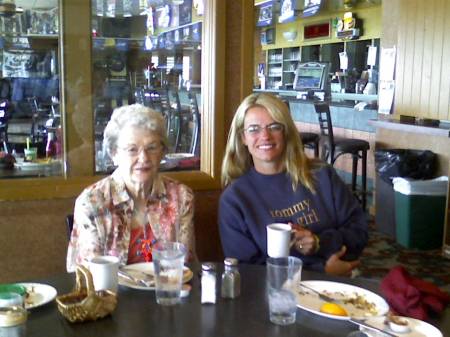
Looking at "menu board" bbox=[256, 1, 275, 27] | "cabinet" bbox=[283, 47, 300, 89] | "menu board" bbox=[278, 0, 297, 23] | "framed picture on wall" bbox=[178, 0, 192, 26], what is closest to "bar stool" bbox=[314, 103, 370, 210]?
"framed picture on wall" bbox=[178, 0, 192, 26]

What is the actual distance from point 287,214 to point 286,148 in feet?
0.89

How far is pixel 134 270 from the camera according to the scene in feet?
5.86

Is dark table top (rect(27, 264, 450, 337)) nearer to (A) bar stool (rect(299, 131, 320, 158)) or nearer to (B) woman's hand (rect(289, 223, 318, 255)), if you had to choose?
(B) woman's hand (rect(289, 223, 318, 255))

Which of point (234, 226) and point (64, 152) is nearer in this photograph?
point (234, 226)

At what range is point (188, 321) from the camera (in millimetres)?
1442

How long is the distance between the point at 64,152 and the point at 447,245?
348 cm

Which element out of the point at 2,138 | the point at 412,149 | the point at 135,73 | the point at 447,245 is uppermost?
the point at 135,73

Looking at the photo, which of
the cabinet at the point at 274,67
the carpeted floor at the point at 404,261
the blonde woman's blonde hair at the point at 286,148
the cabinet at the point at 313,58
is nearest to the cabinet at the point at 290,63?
the cabinet at the point at 313,58

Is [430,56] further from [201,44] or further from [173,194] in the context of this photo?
[173,194]

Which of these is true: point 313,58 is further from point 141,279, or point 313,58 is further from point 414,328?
point 414,328

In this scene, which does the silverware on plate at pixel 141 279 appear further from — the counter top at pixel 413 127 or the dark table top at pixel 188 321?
the counter top at pixel 413 127

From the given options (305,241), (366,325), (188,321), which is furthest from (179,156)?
(366,325)

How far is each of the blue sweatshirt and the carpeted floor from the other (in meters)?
2.08

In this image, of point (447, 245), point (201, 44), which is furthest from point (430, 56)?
point (201, 44)
